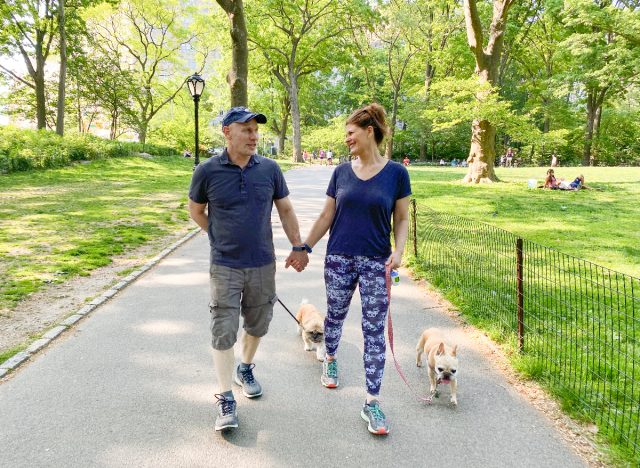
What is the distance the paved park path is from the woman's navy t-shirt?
1.32 metres

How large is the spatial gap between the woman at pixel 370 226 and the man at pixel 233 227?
1.69 feet

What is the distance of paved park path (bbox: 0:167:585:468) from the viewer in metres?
2.96

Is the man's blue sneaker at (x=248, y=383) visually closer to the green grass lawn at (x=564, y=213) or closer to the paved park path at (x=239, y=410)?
the paved park path at (x=239, y=410)

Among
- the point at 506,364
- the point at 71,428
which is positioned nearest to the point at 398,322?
the point at 506,364

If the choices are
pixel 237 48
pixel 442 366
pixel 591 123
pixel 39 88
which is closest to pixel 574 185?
pixel 237 48

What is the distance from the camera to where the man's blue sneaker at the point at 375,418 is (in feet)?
10.4

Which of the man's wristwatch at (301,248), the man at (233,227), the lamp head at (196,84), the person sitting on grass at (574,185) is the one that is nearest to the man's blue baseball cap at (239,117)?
the man at (233,227)

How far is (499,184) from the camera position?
18.6 metres

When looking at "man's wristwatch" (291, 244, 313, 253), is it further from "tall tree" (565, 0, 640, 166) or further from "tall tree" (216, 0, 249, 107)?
"tall tree" (565, 0, 640, 166)

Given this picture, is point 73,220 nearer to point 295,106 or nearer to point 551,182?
point 551,182

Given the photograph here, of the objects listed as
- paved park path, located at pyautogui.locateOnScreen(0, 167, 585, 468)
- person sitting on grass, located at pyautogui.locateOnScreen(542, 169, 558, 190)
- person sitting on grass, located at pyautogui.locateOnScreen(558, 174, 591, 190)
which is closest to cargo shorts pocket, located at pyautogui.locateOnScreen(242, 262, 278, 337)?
paved park path, located at pyautogui.locateOnScreen(0, 167, 585, 468)

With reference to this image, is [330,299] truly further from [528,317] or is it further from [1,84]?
[1,84]

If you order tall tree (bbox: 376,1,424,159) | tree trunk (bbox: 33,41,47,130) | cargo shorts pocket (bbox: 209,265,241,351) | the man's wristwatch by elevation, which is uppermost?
tall tree (bbox: 376,1,424,159)

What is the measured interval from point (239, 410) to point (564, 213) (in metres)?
11.6
